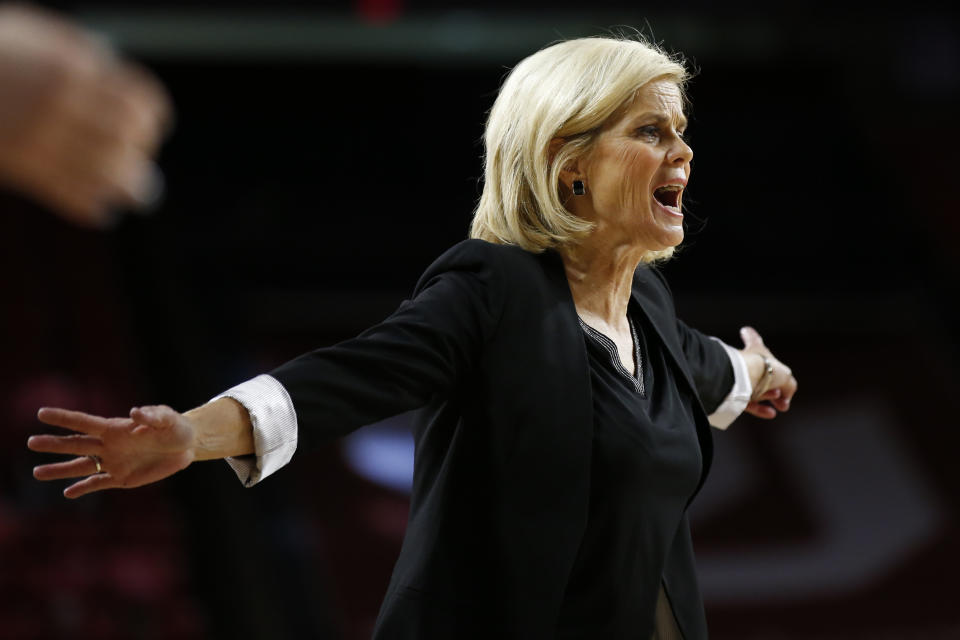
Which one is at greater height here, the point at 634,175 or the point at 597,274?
the point at 634,175

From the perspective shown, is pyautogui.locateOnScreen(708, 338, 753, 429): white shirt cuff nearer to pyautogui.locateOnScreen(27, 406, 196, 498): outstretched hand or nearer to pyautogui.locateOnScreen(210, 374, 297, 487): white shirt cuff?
pyautogui.locateOnScreen(210, 374, 297, 487): white shirt cuff

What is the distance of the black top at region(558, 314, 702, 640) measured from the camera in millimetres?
1413

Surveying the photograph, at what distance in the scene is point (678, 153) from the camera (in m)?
1.58

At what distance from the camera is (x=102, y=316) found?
5.22 metres

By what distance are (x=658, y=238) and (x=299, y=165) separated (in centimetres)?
446

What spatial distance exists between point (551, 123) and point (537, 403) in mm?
361

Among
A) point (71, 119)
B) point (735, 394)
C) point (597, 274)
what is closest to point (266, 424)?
point (71, 119)

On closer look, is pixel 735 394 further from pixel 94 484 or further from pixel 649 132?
pixel 94 484

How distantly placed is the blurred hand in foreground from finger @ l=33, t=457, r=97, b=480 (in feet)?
0.95

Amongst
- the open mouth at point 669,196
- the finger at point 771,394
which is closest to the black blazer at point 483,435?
the open mouth at point 669,196

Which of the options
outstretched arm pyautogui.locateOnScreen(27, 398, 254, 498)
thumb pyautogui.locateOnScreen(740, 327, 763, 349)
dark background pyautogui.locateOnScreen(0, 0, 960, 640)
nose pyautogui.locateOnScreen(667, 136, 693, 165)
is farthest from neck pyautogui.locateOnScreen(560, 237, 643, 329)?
dark background pyautogui.locateOnScreen(0, 0, 960, 640)

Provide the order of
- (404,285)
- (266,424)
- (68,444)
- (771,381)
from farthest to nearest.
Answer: (404,285)
(771,381)
(266,424)
(68,444)

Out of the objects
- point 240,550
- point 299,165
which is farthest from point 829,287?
point 240,550

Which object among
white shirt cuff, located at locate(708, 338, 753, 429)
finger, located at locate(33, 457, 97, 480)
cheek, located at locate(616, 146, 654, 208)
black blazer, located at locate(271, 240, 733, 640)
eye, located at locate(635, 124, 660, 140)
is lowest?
white shirt cuff, located at locate(708, 338, 753, 429)
